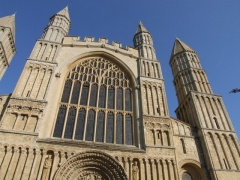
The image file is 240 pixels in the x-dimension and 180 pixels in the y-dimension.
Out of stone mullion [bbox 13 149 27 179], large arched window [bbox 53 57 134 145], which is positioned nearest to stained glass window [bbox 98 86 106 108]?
large arched window [bbox 53 57 134 145]

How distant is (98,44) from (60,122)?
9117mm

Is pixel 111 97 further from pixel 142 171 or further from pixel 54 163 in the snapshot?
pixel 54 163

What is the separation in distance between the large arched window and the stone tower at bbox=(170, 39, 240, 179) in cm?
491

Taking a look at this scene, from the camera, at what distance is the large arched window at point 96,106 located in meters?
13.9

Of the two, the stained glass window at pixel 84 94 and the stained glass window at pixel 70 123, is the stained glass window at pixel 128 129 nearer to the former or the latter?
the stained glass window at pixel 84 94

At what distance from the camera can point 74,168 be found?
11797 millimetres

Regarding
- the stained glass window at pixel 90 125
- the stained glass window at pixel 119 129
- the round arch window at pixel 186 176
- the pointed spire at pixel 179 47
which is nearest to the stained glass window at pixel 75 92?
the stained glass window at pixel 90 125

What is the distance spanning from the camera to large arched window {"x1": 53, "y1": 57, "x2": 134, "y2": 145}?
13.9 metres

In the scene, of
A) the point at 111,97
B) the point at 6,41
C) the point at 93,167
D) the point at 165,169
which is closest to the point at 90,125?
the point at 93,167

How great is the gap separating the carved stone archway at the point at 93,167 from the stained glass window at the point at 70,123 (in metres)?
1.93

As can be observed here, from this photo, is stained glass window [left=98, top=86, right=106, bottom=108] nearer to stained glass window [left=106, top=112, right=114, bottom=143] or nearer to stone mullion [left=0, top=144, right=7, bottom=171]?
stained glass window [left=106, top=112, right=114, bottom=143]

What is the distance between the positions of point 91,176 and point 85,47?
11.6m

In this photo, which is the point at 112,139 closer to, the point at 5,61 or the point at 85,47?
the point at 85,47

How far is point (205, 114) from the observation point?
54.1 ft
